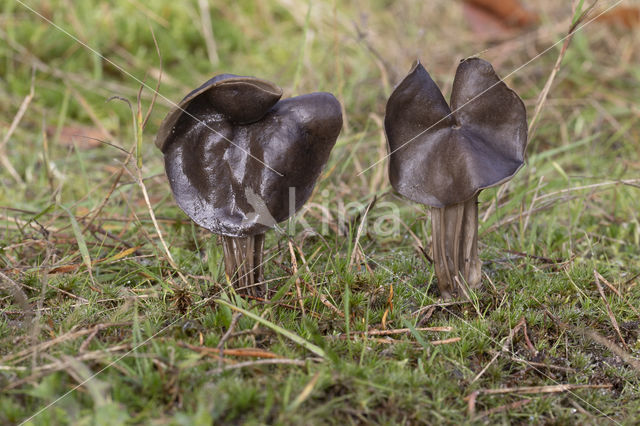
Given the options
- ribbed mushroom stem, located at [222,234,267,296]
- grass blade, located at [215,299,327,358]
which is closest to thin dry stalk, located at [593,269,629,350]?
grass blade, located at [215,299,327,358]

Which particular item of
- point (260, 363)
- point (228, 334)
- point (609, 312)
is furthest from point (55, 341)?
point (609, 312)

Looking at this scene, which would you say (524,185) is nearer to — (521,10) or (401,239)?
(401,239)

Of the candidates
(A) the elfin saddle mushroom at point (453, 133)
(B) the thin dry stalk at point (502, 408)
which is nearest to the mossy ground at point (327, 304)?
(B) the thin dry stalk at point (502, 408)

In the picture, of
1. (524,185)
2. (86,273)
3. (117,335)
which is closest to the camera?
(117,335)

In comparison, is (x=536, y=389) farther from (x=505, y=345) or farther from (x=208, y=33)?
(x=208, y=33)

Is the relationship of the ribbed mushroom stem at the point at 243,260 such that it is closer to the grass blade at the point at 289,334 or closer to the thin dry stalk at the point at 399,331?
the grass blade at the point at 289,334

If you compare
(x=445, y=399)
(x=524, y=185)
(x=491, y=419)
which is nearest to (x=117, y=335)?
(x=445, y=399)

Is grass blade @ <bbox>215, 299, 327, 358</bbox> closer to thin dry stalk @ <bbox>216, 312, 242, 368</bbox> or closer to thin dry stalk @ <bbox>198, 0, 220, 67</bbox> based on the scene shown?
thin dry stalk @ <bbox>216, 312, 242, 368</bbox>

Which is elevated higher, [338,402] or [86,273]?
[86,273]
